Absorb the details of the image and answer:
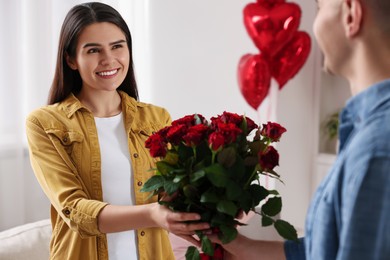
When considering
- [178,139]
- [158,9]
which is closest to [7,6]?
[158,9]

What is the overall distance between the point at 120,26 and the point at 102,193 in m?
0.55

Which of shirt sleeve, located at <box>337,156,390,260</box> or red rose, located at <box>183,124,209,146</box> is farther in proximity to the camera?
red rose, located at <box>183,124,209,146</box>

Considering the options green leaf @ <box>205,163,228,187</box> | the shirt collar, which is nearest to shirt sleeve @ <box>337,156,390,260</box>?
the shirt collar

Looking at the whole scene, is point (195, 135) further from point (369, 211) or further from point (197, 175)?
point (369, 211)

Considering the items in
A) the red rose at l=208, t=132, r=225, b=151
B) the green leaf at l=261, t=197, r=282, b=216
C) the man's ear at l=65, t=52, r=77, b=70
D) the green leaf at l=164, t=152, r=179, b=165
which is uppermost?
the man's ear at l=65, t=52, r=77, b=70

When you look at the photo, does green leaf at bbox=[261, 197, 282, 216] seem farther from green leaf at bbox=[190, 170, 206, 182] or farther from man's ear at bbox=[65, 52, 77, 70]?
man's ear at bbox=[65, 52, 77, 70]

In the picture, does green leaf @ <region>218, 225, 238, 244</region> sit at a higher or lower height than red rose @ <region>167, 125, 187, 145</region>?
lower

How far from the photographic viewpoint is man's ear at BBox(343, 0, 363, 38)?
1.01 m

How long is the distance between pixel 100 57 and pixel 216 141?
0.63m

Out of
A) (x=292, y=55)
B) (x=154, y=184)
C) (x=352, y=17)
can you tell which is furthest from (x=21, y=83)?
(x=352, y=17)

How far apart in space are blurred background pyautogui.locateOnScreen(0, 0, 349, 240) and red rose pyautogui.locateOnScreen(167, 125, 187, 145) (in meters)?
1.85

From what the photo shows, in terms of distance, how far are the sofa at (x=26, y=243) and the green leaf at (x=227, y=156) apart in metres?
1.60

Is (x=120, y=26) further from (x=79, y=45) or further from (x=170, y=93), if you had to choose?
(x=170, y=93)

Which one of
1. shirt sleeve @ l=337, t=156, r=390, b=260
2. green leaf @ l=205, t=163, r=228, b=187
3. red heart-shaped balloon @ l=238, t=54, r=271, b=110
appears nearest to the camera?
shirt sleeve @ l=337, t=156, r=390, b=260
